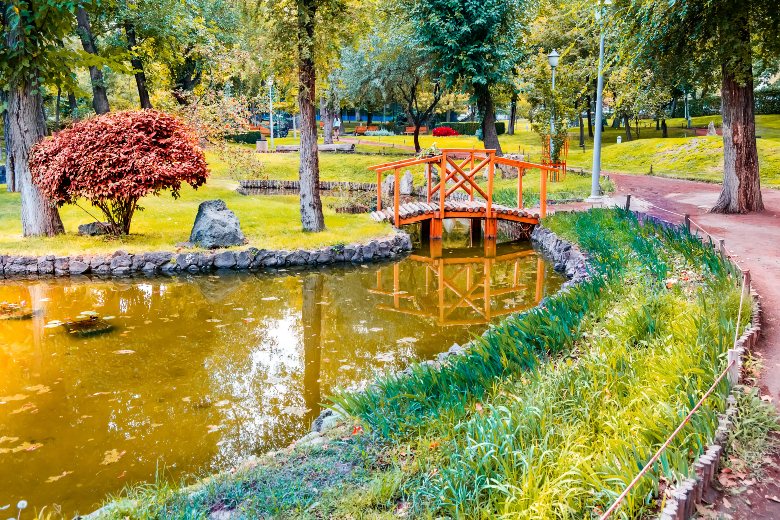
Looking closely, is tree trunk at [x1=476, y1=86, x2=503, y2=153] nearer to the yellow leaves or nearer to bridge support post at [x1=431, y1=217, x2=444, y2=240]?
bridge support post at [x1=431, y1=217, x2=444, y2=240]

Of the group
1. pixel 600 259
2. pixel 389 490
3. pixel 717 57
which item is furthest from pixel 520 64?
pixel 389 490

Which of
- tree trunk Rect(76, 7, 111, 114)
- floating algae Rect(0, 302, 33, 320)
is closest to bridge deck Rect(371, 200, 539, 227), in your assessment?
floating algae Rect(0, 302, 33, 320)

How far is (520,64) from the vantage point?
102 ft

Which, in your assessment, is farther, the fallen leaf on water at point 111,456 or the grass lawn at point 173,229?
the grass lawn at point 173,229

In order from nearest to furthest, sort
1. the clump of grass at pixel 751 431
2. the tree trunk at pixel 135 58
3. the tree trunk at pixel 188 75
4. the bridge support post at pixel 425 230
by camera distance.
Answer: the clump of grass at pixel 751 431 < the bridge support post at pixel 425 230 < the tree trunk at pixel 135 58 < the tree trunk at pixel 188 75

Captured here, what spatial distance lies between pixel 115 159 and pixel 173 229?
3044mm

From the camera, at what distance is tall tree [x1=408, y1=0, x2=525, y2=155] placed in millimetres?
26672

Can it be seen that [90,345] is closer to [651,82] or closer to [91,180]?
[91,180]

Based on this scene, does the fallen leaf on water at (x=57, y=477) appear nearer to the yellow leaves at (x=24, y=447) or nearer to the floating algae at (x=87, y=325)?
the yellow leaves at (x=24, y=447)

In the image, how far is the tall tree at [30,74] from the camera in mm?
13297

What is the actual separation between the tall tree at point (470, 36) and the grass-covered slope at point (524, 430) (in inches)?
861

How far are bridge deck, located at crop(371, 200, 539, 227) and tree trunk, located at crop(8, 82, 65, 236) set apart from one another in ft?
26.6

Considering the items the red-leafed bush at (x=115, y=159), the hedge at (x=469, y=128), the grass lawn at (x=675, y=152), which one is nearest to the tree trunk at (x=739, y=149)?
the grass lawn at (x=675, y=152)

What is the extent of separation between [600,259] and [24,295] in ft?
33.0
